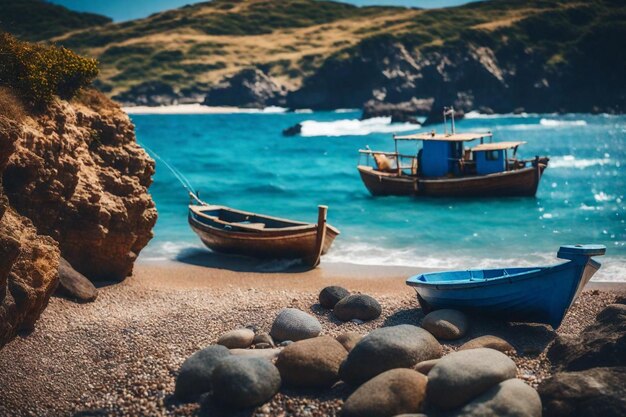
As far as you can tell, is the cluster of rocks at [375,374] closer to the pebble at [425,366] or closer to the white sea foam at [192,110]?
the pebble at [425,366]

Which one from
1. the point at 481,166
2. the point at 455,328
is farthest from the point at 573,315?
the point at 481,166

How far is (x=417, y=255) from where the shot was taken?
22.4 metres

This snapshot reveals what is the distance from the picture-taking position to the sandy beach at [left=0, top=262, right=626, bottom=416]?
1001 cm

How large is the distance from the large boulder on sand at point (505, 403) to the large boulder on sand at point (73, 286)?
9.58 m

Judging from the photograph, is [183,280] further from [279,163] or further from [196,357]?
[279,163]

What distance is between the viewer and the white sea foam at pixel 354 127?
8831 cm

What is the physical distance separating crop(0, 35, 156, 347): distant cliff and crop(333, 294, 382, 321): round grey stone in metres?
6.09

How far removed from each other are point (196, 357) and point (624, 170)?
149 feet

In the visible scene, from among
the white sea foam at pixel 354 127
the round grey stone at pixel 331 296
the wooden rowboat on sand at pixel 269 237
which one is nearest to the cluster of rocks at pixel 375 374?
the round grey stone at pixel 331 296

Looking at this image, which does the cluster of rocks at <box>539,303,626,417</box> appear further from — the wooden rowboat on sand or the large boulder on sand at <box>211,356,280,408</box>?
the wooden rowboat on sand

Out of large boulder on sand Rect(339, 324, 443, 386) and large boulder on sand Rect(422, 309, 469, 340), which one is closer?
large boulder on sand Rect(339, 324, 443, 386)

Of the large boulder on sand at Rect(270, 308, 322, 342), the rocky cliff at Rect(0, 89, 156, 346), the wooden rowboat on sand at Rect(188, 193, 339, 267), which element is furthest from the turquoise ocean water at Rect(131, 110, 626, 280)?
the large boulder on sand at Rect(270, 308, 322, 342)

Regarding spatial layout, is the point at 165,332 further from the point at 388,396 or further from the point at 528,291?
the point at 528,291

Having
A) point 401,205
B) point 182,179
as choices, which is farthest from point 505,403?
point 182,179
